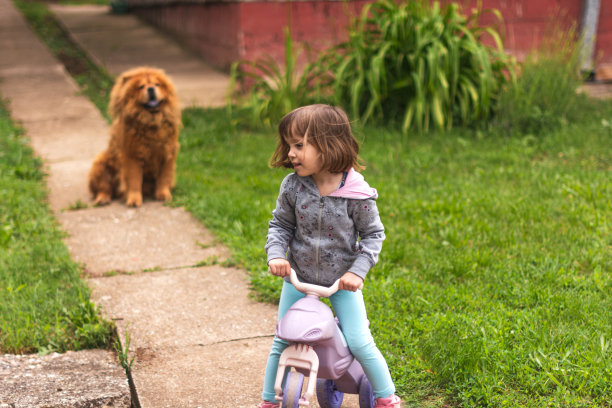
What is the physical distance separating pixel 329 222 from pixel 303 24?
728 centimetres

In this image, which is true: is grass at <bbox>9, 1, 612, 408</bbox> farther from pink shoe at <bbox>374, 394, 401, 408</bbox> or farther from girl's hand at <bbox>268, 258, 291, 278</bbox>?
girl's hand at <bbox>268, 258, 291, 278</bbox>

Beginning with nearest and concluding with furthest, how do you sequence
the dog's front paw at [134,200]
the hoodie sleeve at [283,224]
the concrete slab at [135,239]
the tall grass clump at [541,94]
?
the hoodie sleeve at [283,224] → the concrete slab at [135,239] → the dog's front paw at [134,200] → the tall grass clump at [541,94]

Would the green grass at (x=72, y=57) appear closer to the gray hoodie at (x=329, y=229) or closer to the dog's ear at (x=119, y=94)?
the dog's ear at (x=119, y=94)

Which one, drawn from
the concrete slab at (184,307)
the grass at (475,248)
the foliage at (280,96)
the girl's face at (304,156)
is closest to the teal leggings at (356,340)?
A: the grass at (475,248)

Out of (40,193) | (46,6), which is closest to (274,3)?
(40,193)

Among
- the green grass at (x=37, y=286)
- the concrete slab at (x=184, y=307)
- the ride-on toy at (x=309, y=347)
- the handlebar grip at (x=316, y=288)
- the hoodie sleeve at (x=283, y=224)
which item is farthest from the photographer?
the concrete slab at (x=184, y=307)

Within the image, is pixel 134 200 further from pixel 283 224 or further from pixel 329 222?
pixel 329 222

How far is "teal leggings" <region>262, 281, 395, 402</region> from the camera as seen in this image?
253cm

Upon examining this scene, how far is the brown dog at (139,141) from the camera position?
16.9ft

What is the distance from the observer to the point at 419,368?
3057mm

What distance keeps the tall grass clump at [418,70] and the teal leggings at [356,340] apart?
459cm

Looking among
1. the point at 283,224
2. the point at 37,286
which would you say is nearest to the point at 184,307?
the point at 37,286

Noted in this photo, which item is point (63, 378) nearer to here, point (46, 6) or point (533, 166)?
point (533, 166)

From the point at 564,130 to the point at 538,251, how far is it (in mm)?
3198
